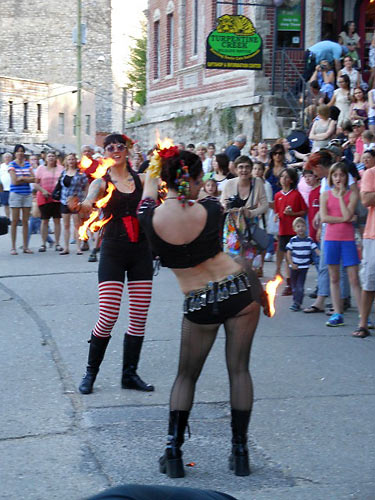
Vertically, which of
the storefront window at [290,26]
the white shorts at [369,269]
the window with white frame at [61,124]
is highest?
the window with white frame at [61,124]

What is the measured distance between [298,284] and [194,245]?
5423 millimetres

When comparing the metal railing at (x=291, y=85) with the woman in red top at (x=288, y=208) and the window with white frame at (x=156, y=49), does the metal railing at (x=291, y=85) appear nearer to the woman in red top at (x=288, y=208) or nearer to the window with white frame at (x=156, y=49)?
the woman in red top at (x=288, y=208)

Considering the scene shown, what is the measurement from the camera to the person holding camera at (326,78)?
685 inches

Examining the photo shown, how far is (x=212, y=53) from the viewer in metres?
18.8

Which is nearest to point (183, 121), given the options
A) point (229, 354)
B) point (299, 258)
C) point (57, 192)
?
point (57, 192)

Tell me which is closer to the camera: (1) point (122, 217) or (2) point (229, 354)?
(2) point (229, 354)

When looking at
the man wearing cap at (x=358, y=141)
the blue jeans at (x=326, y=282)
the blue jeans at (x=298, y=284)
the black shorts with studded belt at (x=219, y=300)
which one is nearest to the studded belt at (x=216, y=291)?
the black shorts with studded belt at (x=219, y=300)

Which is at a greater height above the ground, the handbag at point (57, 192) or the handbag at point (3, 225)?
the handbag at point (57, 192)

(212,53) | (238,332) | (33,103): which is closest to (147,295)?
(238,332)

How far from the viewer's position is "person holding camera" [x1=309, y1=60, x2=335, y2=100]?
685 inches

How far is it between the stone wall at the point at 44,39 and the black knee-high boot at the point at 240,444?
5927 cm

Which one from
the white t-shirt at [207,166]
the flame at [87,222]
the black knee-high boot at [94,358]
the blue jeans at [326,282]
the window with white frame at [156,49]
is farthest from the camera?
the window with white frame at [156,49]

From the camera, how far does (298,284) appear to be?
9.77 m

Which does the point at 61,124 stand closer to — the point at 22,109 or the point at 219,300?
the point at 22,109
